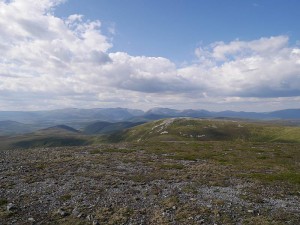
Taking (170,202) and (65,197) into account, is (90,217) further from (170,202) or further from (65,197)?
(170,202)

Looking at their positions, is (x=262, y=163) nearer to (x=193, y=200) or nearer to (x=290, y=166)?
(x=290, y=166)

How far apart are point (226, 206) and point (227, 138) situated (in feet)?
607

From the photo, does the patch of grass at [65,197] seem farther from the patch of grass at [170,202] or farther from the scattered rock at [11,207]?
the patch of grass at [170,202]

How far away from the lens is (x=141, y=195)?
23797mm

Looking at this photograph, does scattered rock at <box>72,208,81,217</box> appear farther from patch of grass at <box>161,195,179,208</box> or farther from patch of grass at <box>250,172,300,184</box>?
patch of grass at <box>250,172,300,184</box>

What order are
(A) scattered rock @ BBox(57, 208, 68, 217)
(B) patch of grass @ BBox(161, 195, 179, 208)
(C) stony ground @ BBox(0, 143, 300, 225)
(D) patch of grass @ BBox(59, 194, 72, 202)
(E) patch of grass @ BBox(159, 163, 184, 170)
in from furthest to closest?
(E) patch of grass @ BBox(159, 163, 184, 170) → (D) patch of grass @ BBox(59, 194, 72, 202) → (B) patch of grass @ BBox(161, 195, 179, 208) → (A) scattered rock @ BBox(57, 208, 68, 217) → (C) stony ground @ BBox(0, 143, 300, 225)

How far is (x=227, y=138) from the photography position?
198750 millimetres

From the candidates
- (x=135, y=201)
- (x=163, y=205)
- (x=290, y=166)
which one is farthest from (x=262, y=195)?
(x=290, y=166)

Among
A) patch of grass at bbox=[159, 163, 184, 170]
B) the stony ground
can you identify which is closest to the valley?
the stony ground

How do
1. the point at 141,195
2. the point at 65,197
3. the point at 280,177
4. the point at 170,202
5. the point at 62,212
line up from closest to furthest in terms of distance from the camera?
the point at 62,212 → the point at 170,202 → the point at 65,197 → the point at 141,195 → the point at 280,177

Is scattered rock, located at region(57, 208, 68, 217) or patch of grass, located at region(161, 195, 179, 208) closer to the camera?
scattered rock, located at region(57, 208, 68, 217)

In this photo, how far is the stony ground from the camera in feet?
62.3

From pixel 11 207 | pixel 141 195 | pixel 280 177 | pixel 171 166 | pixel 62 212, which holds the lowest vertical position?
pixel 280 177

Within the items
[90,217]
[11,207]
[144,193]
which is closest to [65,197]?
[11,207]
